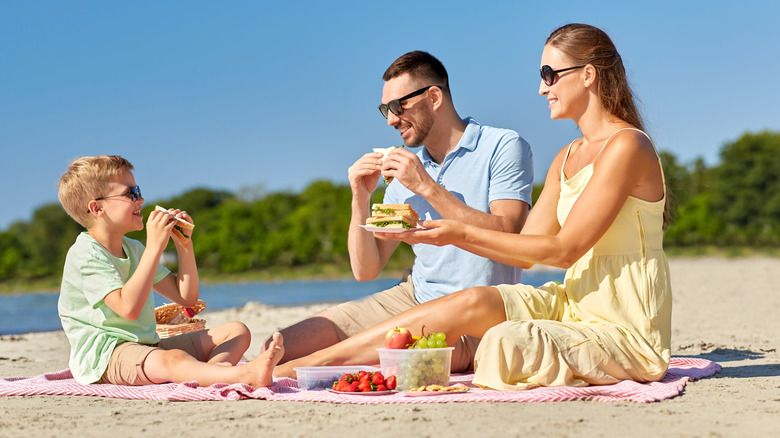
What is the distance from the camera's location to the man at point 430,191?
4.99 m

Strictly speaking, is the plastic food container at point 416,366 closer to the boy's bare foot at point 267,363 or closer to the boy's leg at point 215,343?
the boy's bare foot at point 267,363

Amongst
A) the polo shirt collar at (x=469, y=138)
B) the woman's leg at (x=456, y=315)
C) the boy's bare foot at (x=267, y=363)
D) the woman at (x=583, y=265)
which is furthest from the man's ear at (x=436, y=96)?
the boy's bare foot at (x=267, y=363)

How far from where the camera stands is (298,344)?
5211 mm

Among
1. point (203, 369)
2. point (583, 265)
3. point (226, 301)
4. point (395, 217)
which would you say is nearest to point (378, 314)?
point (395, 217)

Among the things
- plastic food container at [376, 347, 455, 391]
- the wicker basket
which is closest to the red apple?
plastic food container at [376, 347, 455, 391]

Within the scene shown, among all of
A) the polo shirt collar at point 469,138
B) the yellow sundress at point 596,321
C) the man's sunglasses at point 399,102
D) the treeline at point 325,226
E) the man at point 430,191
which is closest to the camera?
the yellow sundress at point 596,321

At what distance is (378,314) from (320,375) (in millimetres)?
942

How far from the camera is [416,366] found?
4320mm

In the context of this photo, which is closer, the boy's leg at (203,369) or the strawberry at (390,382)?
the strawberry at (390,382)

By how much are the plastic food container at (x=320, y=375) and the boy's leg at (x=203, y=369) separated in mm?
182

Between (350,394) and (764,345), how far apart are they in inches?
171

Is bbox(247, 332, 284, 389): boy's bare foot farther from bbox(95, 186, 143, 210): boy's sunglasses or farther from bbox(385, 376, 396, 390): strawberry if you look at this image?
bbox(95, 186, 143, 210): boy's sunglasses

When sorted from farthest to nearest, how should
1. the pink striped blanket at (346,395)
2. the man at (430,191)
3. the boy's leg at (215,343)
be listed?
the boy's leg at (215,343)
the man at (430,191)
the pink striped blanket at (346,395)

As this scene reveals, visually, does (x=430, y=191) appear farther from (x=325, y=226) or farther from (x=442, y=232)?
(x=325, y=226)
